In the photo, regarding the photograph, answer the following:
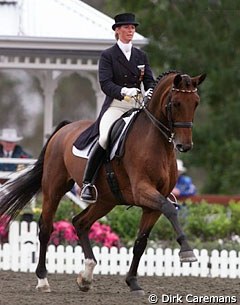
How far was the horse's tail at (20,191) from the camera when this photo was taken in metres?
13.5

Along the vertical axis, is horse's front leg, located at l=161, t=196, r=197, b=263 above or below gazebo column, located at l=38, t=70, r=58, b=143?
below

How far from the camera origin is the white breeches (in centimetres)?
1193

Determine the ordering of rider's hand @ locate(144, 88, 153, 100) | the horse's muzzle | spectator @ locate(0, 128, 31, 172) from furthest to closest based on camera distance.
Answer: spectator @ locate(0, 128, 31, 172), rider's hand @ locate(144, 88, 153, 100), the horse's muzzle

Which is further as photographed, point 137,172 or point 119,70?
point 119,70

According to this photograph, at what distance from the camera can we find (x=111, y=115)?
39.8ft

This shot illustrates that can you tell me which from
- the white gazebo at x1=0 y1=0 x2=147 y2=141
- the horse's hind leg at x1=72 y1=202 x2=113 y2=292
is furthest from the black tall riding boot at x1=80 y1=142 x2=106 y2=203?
the white gazebo at x1=0 y1=0 x2=147 y2=141

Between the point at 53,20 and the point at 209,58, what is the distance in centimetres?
510

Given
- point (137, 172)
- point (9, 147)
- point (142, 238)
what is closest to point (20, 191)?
point (142, 238)

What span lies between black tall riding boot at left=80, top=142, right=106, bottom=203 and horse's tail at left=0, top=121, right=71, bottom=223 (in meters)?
1.37

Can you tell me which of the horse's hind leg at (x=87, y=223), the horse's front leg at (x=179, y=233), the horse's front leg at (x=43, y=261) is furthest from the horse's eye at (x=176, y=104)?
the horse's front leg at (x=43, y=261)

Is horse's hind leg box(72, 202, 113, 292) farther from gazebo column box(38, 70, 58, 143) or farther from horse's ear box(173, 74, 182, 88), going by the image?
gazebo column box(38, 70, 58, 143)

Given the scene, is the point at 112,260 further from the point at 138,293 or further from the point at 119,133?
the point at 119,133

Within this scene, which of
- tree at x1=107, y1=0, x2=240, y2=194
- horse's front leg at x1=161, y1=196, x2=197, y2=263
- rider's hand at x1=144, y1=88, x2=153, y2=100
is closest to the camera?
horse's front leg at x1=161, y1=196, x2=197, y2=263

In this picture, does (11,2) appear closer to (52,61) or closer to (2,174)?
(52,61)
